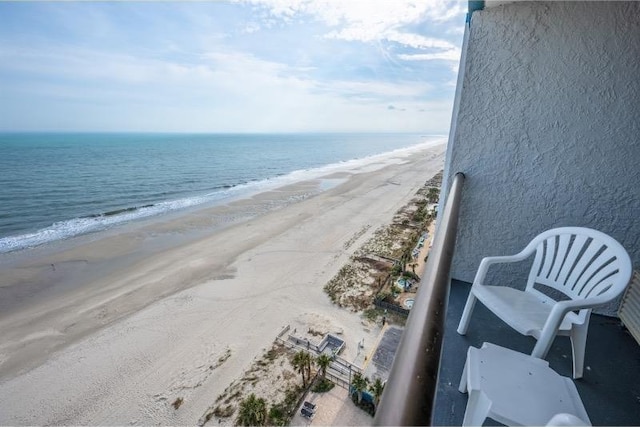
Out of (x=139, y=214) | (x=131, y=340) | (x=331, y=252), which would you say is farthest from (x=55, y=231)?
(x=331, y=252)

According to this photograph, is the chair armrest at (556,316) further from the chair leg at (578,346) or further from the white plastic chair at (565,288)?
the chair leg at (578,346)

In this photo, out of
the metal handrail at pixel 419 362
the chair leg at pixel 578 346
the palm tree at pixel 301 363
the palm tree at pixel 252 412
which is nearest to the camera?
the metal handrail at pixel 419 362

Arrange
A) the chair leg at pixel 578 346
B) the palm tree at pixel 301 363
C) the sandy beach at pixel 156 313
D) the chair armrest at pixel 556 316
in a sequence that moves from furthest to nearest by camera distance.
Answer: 1. the palm tree at pixel 301 363
2. the sandy beach at pixel 156 313
3. the chair leg at pixel 578 346
4. the chair armrest at pixel 556 316

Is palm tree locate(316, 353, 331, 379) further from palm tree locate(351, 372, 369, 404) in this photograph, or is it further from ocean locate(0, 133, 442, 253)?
ocean locate(0, 133, 442, 253)

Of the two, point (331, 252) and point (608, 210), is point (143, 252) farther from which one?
point (608, 210)

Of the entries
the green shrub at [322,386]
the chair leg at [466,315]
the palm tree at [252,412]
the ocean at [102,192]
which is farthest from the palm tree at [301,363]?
the ocean at [102,192]

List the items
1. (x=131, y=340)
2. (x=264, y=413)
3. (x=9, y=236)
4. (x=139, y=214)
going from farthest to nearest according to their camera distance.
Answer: (x=139, y=214), (x=9, y=236), (x=131, y=340), (x=264, y=413)

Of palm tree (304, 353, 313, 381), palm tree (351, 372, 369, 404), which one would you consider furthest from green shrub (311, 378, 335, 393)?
palm tree (351, 372, 369, 404)
